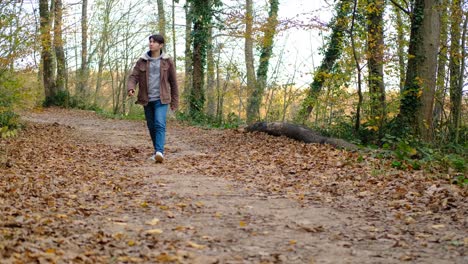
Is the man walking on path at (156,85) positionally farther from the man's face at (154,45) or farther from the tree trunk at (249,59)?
the tree trunk at (249,59)

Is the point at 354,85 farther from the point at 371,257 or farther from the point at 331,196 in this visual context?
the point at 371,257

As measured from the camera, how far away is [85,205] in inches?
222

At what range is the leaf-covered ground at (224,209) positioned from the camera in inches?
155

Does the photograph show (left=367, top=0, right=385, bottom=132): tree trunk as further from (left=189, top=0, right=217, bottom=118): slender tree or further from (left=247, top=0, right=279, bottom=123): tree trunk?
(left=189, top=0, right=217, bottom=118): slender tree

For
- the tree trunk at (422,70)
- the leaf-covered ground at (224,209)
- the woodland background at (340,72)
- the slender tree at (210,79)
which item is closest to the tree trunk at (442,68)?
the woodland background at (340,72)

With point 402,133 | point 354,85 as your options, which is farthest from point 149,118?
point 354,85

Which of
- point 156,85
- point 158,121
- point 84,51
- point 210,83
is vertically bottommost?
point 158,121

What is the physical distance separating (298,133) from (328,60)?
779cm

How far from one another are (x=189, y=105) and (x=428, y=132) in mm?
11593

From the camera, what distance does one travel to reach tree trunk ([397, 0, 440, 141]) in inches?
443

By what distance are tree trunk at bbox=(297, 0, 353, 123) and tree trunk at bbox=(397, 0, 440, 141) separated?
2.51 meters

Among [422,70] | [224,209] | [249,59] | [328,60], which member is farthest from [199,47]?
[224,209]

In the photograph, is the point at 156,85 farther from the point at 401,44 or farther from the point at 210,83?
the point at 210,83

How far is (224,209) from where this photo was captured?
5535 mm
